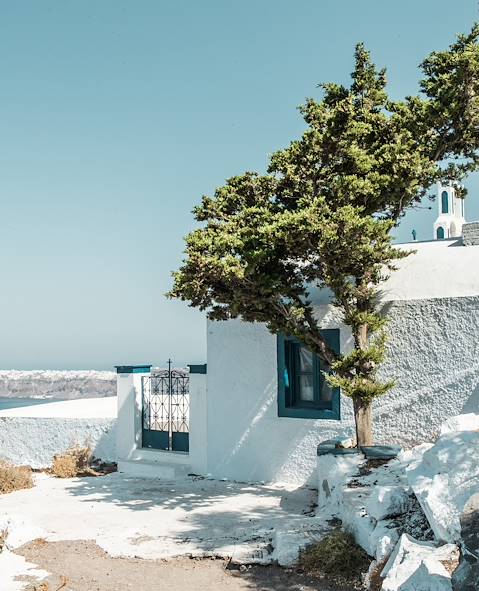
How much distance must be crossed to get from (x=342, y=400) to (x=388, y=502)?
4256 millimetres

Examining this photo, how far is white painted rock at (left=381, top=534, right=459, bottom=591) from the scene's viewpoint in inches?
187

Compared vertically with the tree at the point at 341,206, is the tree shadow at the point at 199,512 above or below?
below

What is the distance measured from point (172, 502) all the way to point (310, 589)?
4433mm

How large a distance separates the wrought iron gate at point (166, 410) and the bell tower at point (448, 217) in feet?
74.1

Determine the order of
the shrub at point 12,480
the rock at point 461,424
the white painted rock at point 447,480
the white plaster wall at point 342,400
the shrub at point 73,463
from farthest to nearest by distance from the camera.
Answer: the shrub at point 73,463
the shrub at point 12,480
the white plaster wall at point 342,400
the rock at point 461,424
the white painted rock at point 447,480

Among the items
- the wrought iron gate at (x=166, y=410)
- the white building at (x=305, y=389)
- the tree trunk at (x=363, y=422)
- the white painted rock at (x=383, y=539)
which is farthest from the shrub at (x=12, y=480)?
the white painted rock at (x=383, y=539)

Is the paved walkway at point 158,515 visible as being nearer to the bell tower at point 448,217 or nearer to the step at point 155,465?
the step at point 155,465

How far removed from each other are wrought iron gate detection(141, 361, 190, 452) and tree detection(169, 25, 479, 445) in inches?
164

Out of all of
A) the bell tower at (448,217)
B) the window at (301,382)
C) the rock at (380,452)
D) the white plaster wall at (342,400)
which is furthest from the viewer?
the bell tower at (448,217)

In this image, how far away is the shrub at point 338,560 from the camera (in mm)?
6594

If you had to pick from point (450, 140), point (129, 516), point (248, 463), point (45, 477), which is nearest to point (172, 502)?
point (129, 516)

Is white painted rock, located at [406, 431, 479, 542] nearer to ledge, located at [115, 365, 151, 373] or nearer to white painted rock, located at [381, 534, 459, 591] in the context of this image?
white painted rock, located at [381, 534, 459, 591]

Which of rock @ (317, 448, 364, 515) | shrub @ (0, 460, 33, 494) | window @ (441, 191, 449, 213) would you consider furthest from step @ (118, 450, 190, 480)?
window @ (441, 191, 449, 213)

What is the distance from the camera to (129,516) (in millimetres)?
9594
